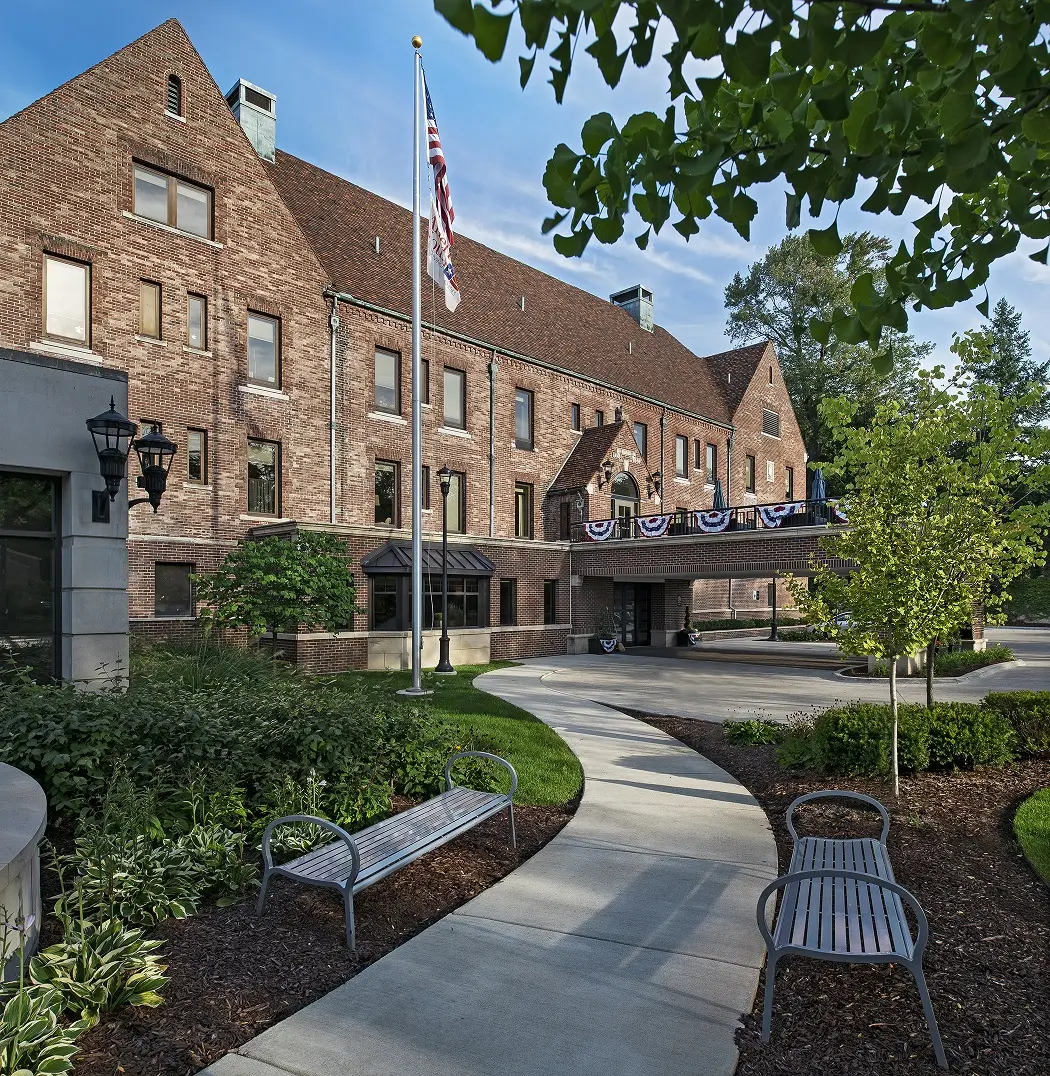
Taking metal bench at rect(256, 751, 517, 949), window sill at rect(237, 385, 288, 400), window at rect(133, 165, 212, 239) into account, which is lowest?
metal bench at rect(256, 751, 517, 949)

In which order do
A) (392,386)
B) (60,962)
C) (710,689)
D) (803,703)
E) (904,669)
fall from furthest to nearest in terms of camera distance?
(392,386) → (904,669) → (710,689) → (803,703) → (60,962)

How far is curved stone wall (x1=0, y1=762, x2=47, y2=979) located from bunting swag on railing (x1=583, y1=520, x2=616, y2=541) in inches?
937

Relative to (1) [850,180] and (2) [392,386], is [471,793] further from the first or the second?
(2) [392,386]

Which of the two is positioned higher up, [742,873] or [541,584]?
[541,584]

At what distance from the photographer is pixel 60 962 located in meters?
3.73

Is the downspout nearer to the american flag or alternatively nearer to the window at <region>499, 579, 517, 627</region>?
the window at <region>499, 579, 517, 627</region>

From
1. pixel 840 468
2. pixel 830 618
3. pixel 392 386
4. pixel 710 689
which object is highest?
pixel 392 386

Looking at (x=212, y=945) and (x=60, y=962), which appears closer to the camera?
(x=60, y=962)

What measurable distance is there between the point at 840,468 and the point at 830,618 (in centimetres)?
215

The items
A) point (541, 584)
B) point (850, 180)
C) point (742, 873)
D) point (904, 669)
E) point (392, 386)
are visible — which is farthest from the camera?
point (541, 584)

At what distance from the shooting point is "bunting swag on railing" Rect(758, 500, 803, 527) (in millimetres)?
24188

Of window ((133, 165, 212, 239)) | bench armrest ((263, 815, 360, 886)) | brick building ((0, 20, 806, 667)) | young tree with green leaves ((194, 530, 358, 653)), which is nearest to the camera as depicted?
bench armrest ((263, 815, 360, 886))

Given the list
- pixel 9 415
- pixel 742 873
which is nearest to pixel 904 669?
pixel 742 873

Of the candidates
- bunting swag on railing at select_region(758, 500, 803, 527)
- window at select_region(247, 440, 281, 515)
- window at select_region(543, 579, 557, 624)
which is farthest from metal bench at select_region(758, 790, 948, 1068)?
window at select_region(543, 579, 557, 624)
